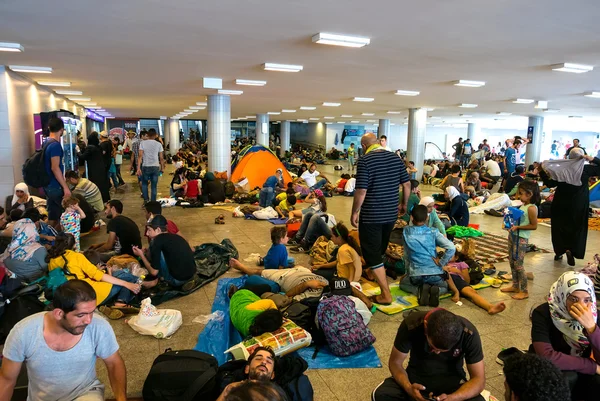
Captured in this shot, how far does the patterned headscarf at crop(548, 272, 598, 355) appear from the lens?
9.16 feet

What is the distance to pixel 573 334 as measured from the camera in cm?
282

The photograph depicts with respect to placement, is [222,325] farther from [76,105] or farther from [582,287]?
[76,105]

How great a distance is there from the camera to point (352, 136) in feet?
134

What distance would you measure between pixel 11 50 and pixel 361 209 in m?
6.85

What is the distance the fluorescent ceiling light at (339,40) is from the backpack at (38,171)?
450cm

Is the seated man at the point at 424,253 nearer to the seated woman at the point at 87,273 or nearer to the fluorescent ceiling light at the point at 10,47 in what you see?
the seated woman at the point at 87,273

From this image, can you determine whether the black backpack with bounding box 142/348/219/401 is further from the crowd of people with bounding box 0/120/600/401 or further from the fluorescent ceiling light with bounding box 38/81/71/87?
the fluorescent ceiling light with bounding box 38/81/71/87

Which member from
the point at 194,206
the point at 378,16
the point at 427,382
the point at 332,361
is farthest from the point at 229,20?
the point at 194,206

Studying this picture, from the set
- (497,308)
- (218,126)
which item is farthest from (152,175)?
(497,308)

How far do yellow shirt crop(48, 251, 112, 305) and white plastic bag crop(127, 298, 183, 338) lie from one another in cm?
48

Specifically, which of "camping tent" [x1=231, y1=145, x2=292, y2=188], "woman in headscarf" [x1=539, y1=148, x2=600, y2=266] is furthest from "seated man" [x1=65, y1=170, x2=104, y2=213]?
"woman in headscarf" [x1=539, y1=148, x2=600, y2=266]

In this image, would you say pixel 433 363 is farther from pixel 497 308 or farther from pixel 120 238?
pixel 120 238

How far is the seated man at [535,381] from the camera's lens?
1.89 meters

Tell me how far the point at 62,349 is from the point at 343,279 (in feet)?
9.12
